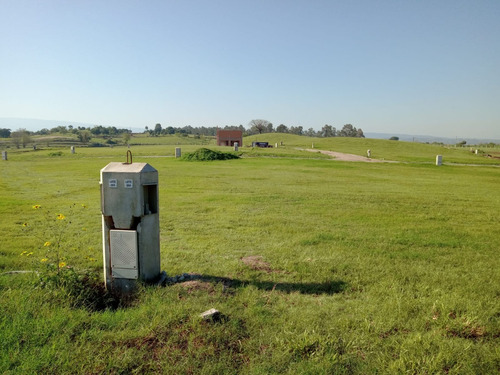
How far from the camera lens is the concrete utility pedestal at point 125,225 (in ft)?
14.5

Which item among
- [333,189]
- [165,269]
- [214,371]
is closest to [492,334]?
[214,371]

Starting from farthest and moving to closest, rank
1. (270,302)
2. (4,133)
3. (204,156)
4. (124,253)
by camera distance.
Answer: (4,133), (204,156), (124,253), (270,302)

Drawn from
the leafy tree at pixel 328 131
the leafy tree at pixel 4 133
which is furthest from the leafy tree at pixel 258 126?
the leafy tree at pixel 4 133

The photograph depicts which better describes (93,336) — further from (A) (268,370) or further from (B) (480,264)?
(B) (480,264)

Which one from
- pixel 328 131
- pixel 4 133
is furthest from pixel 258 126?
pixel 4 133

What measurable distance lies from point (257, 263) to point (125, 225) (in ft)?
7.12

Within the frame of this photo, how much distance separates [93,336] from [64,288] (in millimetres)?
1027

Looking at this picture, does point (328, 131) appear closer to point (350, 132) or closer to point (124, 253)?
point (350, 132)

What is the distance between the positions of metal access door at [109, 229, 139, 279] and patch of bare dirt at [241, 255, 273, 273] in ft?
5.88

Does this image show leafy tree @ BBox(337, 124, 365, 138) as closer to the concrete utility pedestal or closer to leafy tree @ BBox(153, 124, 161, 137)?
leafy tree @ BBox(153, 124, 161, 137)

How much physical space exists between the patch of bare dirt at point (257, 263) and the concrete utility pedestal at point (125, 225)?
1.65 m

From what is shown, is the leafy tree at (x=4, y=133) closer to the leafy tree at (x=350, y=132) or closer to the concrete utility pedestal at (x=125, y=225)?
the leafy tree at (x=350, y=132)

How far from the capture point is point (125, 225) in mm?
4445

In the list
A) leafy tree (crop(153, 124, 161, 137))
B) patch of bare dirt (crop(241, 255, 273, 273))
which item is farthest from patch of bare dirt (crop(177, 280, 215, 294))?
leafy tree (crop(153, 124, 161, 137))
